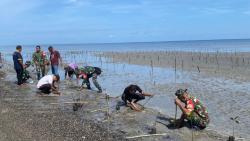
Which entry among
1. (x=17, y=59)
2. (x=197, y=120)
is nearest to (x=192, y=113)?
(x=197, y=120)

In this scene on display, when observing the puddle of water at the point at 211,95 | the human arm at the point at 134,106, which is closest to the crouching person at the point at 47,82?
the puddle of water at the point at 211,95

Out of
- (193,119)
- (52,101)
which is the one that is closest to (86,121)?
(193,119)

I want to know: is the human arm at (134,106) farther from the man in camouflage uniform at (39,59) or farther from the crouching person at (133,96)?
the man in camouflage uniform at (39,59)

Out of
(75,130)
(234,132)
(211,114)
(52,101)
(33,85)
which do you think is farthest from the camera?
(33,85)

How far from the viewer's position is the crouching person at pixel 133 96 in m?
13.7

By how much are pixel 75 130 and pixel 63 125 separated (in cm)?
70

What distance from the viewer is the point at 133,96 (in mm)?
13867

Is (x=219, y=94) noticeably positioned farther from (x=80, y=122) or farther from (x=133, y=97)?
(x=80, y=122)

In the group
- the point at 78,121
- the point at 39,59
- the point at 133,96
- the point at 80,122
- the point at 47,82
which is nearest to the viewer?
the point at 80,122

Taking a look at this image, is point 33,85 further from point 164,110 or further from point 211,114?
point 211,114

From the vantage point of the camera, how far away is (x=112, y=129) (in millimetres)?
11141

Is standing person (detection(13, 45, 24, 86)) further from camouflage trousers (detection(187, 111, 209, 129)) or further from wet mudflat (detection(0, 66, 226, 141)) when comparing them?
camouflage trousers (detection(187, 111, 209, 129))

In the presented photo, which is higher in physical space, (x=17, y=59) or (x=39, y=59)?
(x=17, y=59)

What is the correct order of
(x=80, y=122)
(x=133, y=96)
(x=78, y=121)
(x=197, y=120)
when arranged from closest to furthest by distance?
(x=197, y=120), (x=80, y=122), (x=78, y=121), (x=133, y=96)
